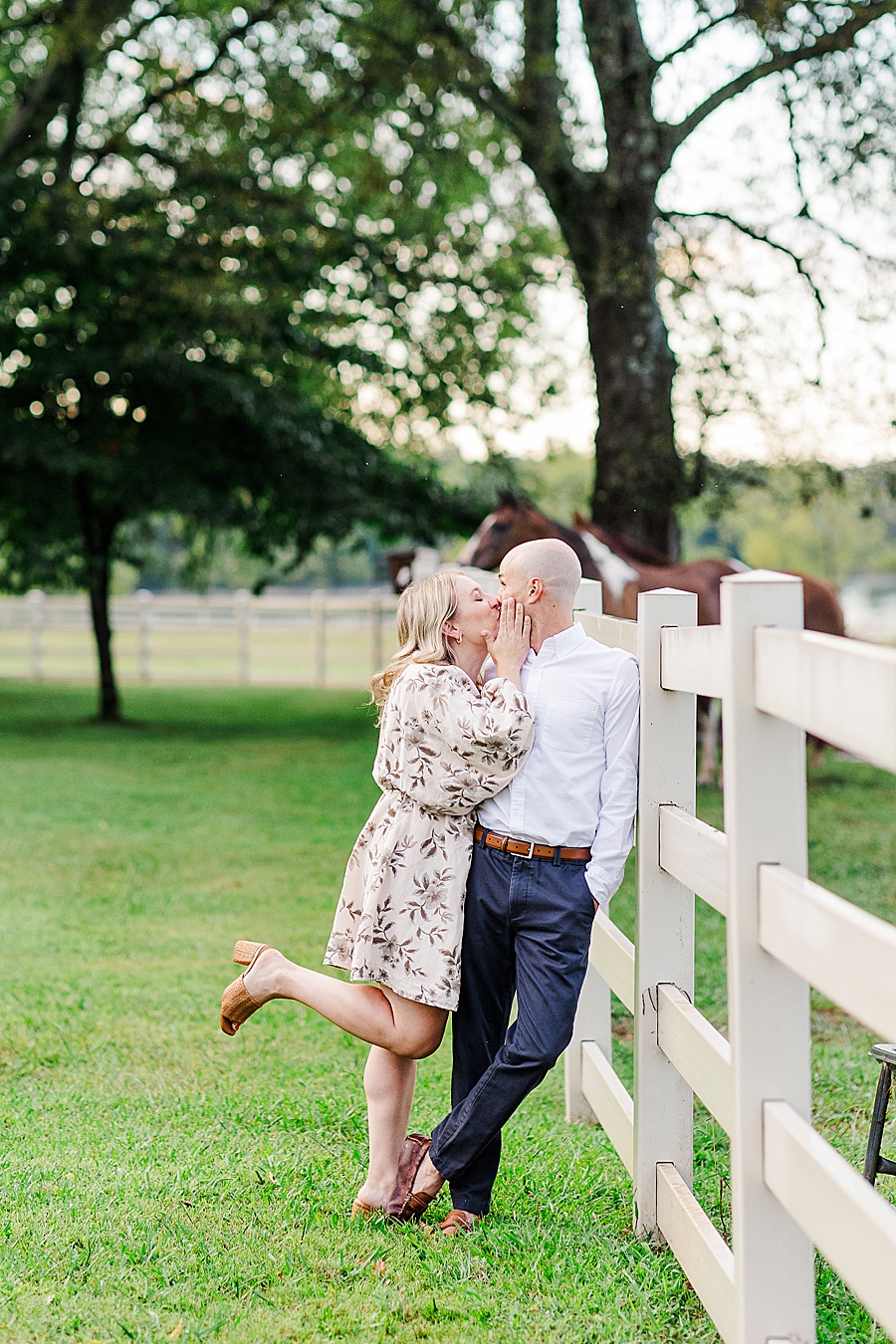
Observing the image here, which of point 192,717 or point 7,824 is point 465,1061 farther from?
point 192,717

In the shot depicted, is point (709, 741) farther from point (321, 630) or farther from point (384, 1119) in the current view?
point (321, 630)

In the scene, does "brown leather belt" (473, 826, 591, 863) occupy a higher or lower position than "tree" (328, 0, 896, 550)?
lower

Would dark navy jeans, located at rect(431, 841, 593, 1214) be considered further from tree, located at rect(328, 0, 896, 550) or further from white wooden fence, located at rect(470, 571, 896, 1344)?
tree, located at rect(328, 0, 896, 550)

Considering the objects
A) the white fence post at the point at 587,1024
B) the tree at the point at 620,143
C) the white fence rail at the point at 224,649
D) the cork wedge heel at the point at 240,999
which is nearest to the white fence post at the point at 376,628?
the white fence rail at the point at 224,649

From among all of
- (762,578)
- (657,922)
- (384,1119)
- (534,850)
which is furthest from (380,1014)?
(762,578)

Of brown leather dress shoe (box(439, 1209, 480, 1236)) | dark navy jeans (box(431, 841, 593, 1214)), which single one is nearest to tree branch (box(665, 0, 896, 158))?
dark navy jeans (box(431, 841, 593, 1214))

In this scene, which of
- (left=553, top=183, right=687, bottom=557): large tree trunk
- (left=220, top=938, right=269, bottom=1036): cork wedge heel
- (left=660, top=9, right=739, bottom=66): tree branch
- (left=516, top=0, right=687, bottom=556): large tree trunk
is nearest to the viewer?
(left=220, top=938, right=269, bottom=1036): cork wedge heel

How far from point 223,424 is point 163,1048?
1275 cm

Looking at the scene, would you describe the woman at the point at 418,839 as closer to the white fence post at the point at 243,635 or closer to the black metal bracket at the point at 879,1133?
the black metal bracket at the point at 879,1133

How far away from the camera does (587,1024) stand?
12.3ft

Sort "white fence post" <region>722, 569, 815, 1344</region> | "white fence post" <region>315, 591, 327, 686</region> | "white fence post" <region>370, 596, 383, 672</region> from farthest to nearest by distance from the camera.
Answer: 1. "white fence post" <region>315, 591, 327, 686</region>
2. "white fence post" <region>370, 596, 383, 672</region>
3. "white fence post" <region>722, 569, 815, 1344</region>

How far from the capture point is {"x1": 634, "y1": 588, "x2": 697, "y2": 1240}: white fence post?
107 inches

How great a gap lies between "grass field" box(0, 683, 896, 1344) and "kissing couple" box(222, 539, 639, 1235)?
26 centimetres

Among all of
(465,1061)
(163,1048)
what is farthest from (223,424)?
(465,1061)
